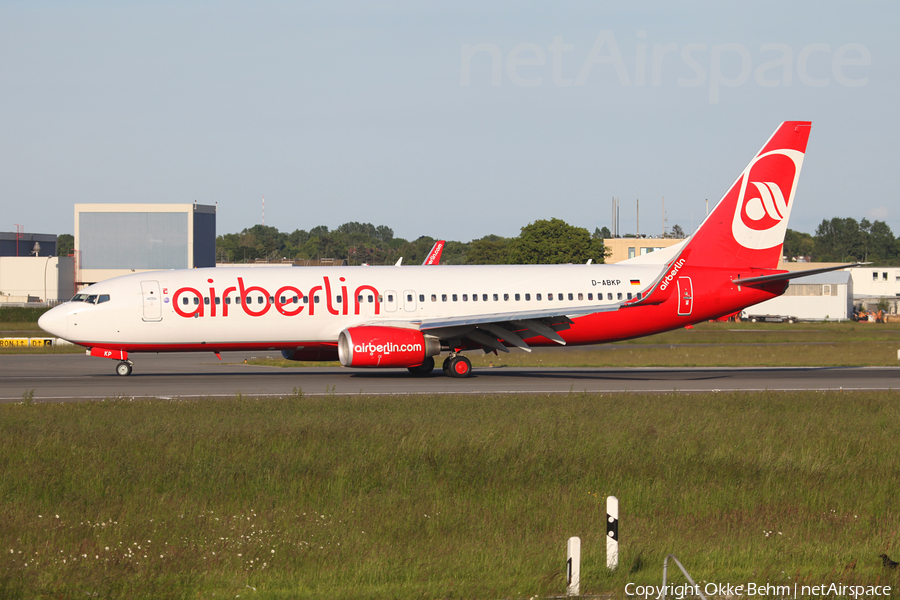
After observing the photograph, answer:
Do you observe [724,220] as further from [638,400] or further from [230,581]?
[230,581]

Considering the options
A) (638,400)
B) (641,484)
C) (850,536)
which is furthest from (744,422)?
(850,536)

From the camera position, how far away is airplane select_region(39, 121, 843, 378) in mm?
29469

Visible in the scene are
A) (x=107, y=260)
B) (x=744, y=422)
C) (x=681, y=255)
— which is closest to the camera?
(x=744, y=422)

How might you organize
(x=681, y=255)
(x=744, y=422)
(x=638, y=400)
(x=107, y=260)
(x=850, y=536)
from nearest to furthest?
(x=850, y=536)
(x=744, y=422)
(x=638, y=400)
(x=681, y=255)
(x=107, y=260)

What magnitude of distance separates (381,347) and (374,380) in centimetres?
213

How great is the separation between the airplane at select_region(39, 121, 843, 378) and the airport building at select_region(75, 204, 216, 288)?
10007 cm

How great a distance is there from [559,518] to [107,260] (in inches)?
5008

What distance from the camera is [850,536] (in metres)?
10.2

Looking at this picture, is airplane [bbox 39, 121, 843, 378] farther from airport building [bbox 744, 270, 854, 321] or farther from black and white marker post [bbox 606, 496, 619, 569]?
airport building [bbox 744, 270, 854, 321]

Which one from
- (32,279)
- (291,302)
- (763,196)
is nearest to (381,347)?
(291,302)

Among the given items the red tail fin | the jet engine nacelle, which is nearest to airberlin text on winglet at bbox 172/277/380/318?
the jet engine nacelle

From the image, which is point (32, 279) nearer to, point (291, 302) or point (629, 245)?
point (629, 245)

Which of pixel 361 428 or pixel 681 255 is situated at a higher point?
pixel 681 255

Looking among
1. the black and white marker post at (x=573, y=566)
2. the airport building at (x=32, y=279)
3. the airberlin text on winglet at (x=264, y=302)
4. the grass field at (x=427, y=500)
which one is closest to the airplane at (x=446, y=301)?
the airberlin text on winglet at (x=264, y=302)
